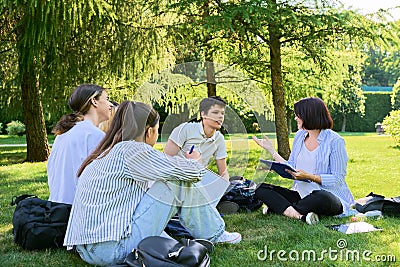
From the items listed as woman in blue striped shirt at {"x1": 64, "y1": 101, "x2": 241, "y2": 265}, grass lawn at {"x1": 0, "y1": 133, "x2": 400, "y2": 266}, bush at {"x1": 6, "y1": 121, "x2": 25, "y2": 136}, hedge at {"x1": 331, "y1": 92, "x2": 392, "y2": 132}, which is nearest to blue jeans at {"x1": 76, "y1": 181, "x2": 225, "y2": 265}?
woman in blue striped shirt at {"x1": 64, "y1": 101, "x2": 241, "y2": 265}

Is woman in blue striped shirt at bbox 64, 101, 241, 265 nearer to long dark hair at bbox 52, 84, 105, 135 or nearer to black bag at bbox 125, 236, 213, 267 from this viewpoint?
black bag at bbox 125, 236, 213, 267

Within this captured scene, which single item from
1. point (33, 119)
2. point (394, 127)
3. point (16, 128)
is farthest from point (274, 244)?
point (16, 128)

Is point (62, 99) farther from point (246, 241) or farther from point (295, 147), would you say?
point (246, 241)

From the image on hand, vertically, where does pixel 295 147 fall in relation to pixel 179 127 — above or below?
below

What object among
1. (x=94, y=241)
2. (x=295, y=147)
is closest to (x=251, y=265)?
(x=94, y=241)

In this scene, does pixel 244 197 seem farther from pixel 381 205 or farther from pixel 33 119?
pixel 33 119

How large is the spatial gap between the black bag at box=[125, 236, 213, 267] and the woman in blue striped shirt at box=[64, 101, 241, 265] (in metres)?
0.17

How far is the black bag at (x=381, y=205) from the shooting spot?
4163 mm

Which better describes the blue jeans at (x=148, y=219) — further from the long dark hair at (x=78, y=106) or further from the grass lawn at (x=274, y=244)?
the long dark hair at (x=78, y=106)

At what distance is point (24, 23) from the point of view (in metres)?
8.63

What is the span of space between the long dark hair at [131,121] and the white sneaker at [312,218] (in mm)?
1635

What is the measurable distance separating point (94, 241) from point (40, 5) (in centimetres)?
630

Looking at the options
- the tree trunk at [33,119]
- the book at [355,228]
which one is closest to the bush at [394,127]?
the tree trunk at [33,119]

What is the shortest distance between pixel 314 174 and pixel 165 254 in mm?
2001
